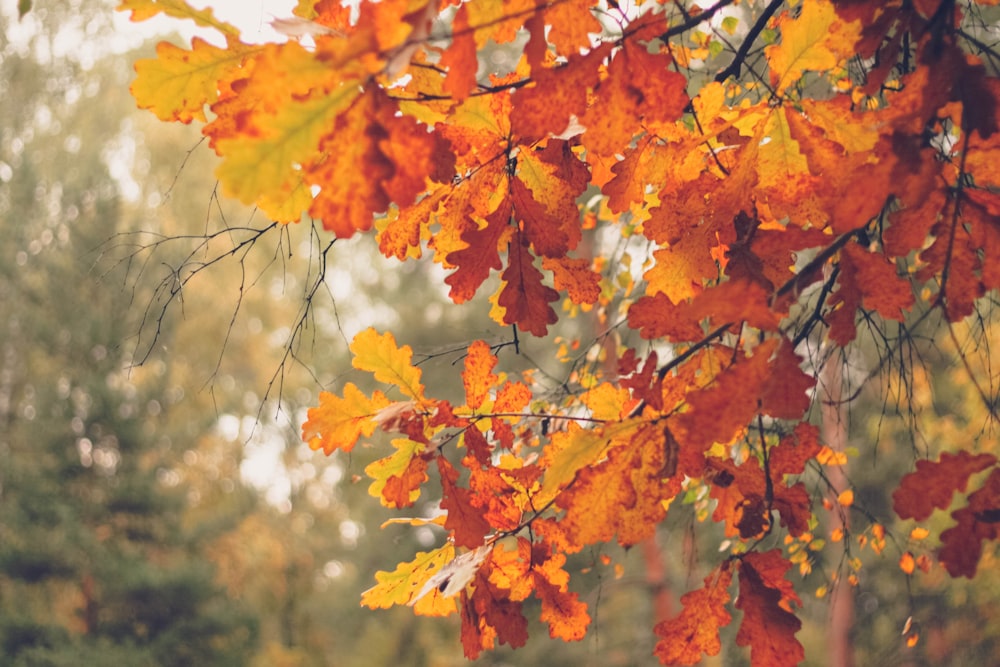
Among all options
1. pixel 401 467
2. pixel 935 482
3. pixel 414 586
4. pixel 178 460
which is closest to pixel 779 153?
pixel 935 482

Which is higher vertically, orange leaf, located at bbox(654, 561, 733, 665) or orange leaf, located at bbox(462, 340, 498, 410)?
orange leaf, located at bbox(462, 340, 498, 410)

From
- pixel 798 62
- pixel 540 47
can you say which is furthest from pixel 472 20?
pixel 798 62

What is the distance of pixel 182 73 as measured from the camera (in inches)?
39.7

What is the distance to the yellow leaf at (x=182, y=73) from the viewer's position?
3.26 ft

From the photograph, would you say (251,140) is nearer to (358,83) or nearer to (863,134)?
(358,83)

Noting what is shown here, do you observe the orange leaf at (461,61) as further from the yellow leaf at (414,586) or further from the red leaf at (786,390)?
the yellow leaf at (414,586)

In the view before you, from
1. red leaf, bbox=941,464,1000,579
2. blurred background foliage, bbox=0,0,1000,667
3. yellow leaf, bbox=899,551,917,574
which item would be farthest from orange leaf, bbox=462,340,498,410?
blurred background foliage, bbox=0,0,1000,667

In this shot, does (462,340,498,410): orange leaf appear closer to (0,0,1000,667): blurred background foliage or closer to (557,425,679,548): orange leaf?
(557,425,679,548): orange leaf

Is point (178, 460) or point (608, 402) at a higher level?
point (178, 460)

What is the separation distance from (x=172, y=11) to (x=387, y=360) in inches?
23.7

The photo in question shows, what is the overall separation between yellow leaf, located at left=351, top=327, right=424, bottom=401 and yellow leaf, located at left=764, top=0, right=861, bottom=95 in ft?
2.34

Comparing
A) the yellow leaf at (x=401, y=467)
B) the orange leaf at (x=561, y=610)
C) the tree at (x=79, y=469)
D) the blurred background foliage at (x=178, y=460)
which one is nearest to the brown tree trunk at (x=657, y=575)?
the blurred background foliage at (x=178, y=460)

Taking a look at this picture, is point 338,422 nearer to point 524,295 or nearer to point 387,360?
point 387,360

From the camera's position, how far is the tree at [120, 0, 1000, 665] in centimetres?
78
